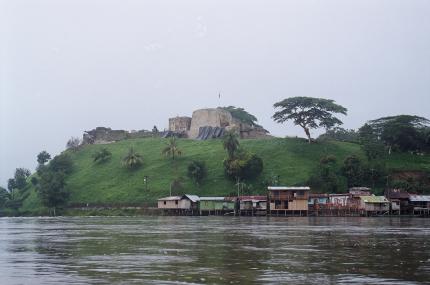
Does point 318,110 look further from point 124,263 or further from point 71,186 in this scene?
point 124,263

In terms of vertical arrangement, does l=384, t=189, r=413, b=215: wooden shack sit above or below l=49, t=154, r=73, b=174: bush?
below

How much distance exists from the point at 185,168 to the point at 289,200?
102ft

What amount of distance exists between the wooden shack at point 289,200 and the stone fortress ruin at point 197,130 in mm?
46568

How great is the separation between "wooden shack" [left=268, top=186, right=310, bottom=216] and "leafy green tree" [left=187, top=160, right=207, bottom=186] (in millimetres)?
18497

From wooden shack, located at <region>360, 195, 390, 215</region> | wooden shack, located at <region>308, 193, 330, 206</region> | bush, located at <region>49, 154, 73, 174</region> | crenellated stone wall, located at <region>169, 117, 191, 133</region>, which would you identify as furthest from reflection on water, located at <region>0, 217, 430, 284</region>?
crenellated stone wall, located at <region>169, 117, 191, 133</region>

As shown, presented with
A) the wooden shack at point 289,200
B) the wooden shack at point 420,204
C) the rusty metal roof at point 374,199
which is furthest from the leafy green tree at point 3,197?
the wooden shack at point 420,204

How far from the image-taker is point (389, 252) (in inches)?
970

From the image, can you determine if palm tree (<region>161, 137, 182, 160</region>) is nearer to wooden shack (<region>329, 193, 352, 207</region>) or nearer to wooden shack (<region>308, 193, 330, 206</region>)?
wooden shack (<region>308, 193, 330, 206</region>)

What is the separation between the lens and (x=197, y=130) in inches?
5822

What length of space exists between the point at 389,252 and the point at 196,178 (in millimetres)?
80948

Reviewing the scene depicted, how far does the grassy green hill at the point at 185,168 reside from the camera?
103000mm

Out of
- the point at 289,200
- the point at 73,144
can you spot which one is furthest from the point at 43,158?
the point at 289,200

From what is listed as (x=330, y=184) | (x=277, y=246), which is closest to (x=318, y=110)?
(x=330, y=184)

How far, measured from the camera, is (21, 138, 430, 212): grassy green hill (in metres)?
103
